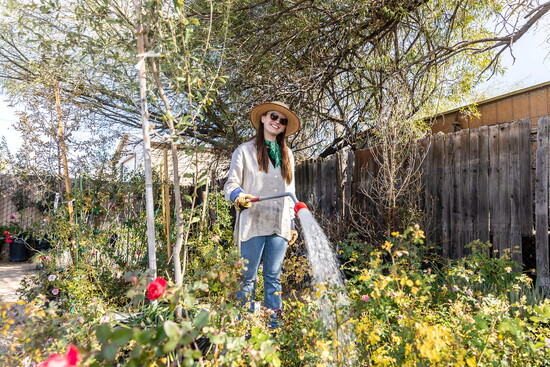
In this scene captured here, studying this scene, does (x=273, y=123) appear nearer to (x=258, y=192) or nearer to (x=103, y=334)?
(x=258, y=192)

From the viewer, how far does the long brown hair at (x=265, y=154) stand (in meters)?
2.28

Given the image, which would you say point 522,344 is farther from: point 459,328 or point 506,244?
point 506,244

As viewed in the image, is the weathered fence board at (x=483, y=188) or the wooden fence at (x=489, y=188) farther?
the weathered fence board at (x=483, y=188)

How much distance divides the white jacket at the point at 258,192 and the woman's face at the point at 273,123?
0.13 meters

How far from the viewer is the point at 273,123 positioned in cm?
235

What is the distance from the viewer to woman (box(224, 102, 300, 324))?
7.20 feet

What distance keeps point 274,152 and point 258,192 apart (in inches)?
11.7

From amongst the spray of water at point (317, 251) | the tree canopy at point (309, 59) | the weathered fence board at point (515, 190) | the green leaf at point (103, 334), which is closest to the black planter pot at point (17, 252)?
the tree canopy at point (309, 59)

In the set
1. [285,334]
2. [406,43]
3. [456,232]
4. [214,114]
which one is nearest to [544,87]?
[406,43]

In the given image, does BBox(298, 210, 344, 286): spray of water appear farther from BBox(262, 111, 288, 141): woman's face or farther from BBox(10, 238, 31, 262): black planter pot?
BBox(10, 238, 31, 262): black planter pot

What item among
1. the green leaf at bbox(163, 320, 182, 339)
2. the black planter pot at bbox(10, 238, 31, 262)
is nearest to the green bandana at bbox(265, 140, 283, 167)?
the green leaf at bbox(163, 320, 182, 339)

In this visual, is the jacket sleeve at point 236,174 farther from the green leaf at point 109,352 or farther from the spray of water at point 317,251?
the green leaf at point 109,352

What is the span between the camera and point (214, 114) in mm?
4879

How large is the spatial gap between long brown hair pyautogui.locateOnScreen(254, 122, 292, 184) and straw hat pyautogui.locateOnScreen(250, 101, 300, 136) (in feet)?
0.23
